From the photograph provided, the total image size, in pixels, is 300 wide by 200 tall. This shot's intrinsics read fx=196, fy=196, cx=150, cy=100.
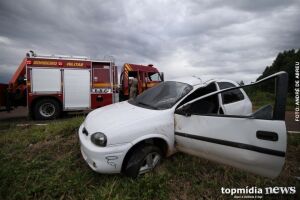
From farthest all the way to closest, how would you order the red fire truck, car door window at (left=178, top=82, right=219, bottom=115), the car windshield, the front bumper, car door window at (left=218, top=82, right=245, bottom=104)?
the red fire truck < car door window at (left=218, top=82, right=245, bottom=104) < car door window at (left=178, top=82, right=219, bottom=115) < the car windshield < the front bumper

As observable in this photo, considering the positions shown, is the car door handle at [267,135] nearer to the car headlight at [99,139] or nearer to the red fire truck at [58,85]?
the car headlight at [99,139]

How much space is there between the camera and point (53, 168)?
10.6ft

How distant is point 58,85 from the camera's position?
8141 millimetres

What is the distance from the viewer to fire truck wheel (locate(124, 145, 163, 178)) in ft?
9.04

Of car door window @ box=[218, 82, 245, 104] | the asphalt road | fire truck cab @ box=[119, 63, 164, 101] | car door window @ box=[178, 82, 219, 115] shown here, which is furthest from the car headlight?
fire truck cab @ box=[119, 63, 164, 101]

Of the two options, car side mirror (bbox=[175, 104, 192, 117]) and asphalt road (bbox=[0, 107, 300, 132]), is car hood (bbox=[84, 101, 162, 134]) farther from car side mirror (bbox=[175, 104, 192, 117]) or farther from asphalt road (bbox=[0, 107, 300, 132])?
asphalt road (bbox=[0, 107, 300, 132])

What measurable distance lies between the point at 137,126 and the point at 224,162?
1.28 m

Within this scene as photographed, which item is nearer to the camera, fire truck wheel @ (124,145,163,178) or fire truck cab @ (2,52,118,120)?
fire truck wheel @ (124,145,163,178)

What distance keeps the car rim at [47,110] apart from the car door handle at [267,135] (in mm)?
7828

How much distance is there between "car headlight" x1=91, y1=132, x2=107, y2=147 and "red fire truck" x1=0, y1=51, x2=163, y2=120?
6.15 m

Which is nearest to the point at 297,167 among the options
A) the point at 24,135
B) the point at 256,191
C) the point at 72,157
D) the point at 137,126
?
the point at 256,191

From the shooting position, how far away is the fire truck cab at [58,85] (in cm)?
781

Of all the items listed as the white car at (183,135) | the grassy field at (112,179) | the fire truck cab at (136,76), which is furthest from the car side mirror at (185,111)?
the fire truck cab at (136,76)

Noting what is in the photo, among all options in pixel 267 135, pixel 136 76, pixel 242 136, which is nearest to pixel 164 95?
pixel 242 136
